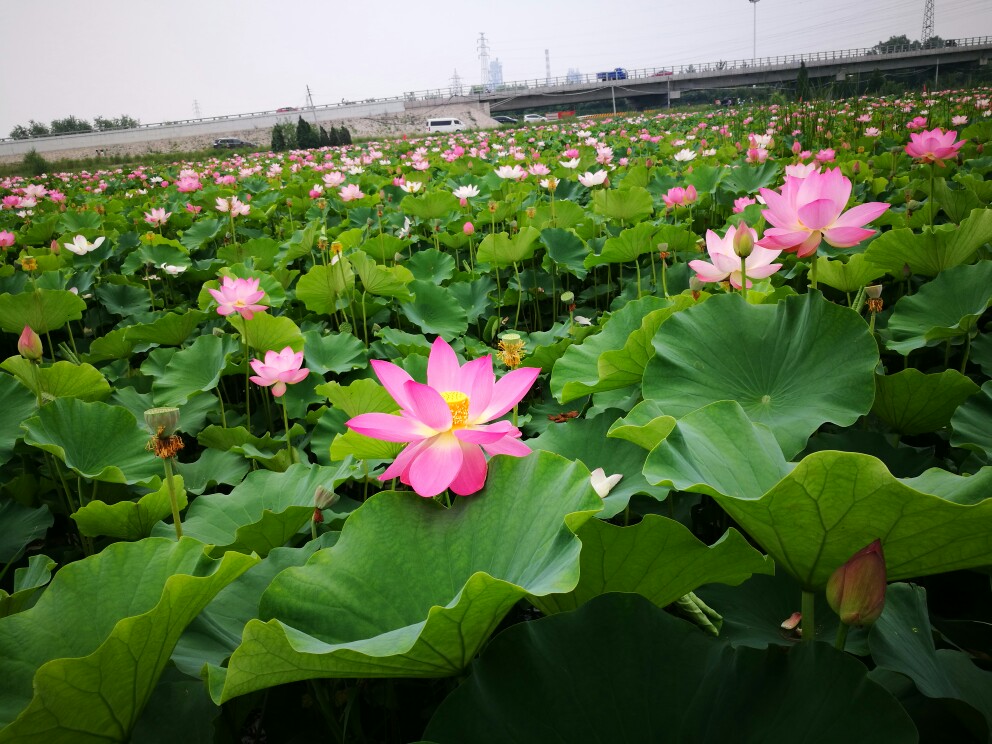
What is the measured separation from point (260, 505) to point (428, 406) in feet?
2.10

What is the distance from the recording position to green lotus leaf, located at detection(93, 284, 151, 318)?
2867mm

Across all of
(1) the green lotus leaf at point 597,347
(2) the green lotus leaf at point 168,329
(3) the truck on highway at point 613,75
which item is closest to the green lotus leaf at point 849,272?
(1) the green lotus leaf at point 597,347

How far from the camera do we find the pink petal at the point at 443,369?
780mm

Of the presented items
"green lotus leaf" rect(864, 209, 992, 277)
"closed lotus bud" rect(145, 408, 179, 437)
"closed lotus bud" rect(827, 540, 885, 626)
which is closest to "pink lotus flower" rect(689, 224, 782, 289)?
"green lotus leaf" rect(864, 209, 992, 277)

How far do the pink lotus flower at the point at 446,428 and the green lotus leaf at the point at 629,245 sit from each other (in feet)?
5.60

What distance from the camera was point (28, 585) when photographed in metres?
0.93

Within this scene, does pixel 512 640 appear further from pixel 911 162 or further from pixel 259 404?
pixel 911 162

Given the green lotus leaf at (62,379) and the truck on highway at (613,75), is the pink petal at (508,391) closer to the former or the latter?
the green lotus leaf at (62,379)

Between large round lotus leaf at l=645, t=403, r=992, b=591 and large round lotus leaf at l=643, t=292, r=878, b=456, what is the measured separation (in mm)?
338

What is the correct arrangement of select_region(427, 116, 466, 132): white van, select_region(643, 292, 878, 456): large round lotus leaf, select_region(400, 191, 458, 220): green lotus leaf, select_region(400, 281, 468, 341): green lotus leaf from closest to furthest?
select_region(643, 292, 878, 456): large round lotus leaf
select_region(400, 281, 468, 341): green lotus leaf
select_region(400, 191, 458, 220): green lotus leaf
select_region(427, 116, 466, 132): white van

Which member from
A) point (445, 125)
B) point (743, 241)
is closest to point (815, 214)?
point (743, 241)

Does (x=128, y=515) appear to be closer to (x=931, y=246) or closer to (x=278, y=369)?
(x=278, y=369)

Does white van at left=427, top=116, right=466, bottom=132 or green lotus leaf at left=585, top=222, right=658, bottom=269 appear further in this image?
white van at left=427, top=116, right=466, bottom=132

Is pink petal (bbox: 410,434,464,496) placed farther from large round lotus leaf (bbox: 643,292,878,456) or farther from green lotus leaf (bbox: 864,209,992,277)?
green lotus leaf (bbox: 864,209,992,277)
